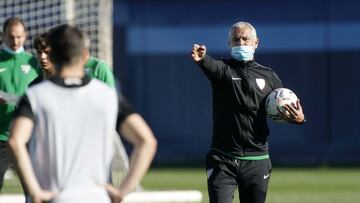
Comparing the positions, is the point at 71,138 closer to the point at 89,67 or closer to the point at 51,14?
the point at 89,67

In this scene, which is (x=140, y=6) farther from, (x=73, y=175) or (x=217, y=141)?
(x=73, y=175)

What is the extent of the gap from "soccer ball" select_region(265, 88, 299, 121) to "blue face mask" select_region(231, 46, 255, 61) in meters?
0.35

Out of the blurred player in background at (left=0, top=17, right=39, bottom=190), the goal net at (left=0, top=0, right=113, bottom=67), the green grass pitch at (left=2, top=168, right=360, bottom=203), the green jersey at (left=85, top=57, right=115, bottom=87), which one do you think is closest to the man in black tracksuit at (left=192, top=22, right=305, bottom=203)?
the green jersey at (left=85, top=57, right=115, bottom=87)

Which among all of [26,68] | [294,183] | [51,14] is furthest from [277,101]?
[294,183]

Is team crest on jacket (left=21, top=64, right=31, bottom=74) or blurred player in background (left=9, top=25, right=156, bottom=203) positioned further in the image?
team crest on jacket (left=21, top=64, right=31, bottom=74)

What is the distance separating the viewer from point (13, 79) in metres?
10.6

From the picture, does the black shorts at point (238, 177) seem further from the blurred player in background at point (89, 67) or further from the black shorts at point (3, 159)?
the black shorts at point (3, 159)

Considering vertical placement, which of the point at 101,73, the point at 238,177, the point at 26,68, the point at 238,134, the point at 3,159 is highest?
the point at 101,73

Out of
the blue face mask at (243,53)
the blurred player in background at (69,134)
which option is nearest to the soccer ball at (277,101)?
the blue face mask at (243,53)

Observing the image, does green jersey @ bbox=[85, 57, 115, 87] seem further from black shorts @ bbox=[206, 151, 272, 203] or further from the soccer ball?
the soccer ball

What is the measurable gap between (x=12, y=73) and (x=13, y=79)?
0.20 ft

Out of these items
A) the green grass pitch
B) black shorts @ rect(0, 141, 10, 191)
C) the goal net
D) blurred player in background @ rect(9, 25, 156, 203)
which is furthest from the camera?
the goal net

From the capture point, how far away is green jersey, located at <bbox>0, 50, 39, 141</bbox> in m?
10.5

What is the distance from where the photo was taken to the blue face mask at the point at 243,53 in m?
9.09
